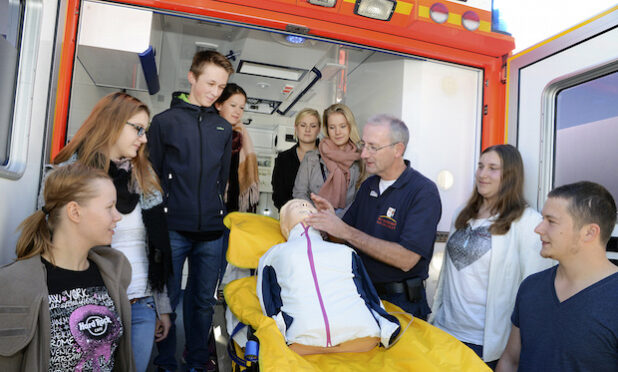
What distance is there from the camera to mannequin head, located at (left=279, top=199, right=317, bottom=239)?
2.51 metres

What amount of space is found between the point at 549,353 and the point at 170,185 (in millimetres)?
2181

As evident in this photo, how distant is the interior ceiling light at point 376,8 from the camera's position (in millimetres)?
2900

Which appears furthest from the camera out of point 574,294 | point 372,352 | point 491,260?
point 491,260

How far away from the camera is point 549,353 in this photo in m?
1.89

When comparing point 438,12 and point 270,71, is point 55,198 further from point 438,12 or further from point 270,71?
point 270,71

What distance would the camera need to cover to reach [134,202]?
214 centimetres

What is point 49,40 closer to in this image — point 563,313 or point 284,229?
point 284,229

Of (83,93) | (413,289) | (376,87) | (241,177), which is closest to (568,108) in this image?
(413,289)

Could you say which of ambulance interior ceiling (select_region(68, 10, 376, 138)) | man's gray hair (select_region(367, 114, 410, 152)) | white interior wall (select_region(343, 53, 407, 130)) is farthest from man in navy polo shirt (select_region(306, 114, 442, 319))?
ambulance interior ceiling (select_region(68, 10, 376, 138))

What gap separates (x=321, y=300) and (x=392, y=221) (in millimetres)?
758

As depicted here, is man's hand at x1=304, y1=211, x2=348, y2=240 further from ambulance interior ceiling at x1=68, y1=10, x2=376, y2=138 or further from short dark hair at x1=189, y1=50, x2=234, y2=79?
ambulance interior ceiling at x1=68, y1=10, x2=376, y2=138

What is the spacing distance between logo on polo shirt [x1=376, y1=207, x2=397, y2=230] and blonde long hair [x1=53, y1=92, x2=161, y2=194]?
1240mm

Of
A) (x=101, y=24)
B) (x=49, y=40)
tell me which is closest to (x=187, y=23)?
(x=101, y=24)

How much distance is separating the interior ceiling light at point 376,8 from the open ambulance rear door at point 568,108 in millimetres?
981
